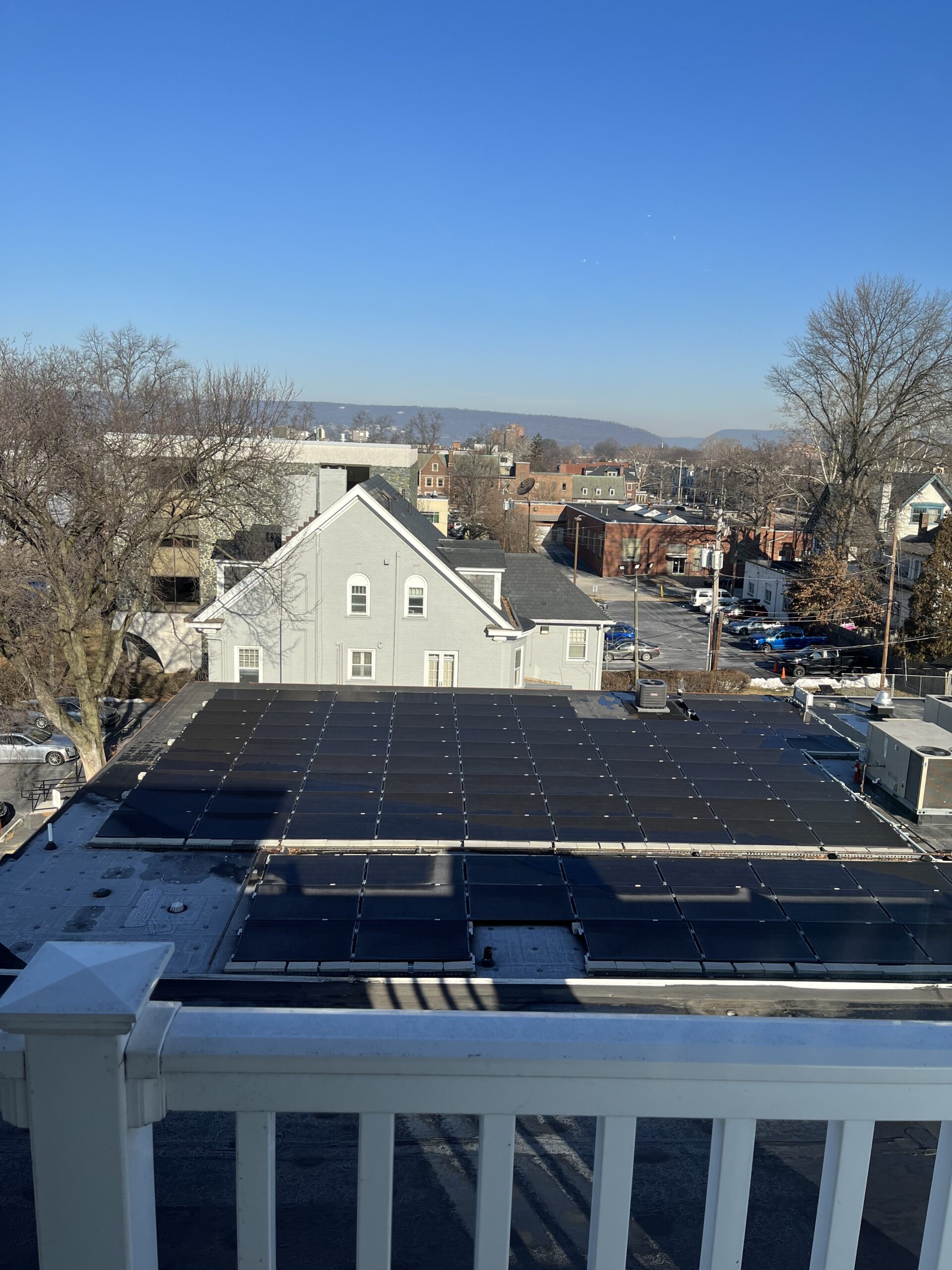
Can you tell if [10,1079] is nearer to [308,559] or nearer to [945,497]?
[308,559]

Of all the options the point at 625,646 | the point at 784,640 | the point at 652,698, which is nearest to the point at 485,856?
the point at 652,698

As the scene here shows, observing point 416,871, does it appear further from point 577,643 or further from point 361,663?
point 577,643

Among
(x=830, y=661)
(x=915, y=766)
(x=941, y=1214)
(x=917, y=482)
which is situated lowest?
(x=830, y=661)

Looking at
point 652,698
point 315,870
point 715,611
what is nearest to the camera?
point 315,870

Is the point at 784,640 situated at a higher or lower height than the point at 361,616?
lower

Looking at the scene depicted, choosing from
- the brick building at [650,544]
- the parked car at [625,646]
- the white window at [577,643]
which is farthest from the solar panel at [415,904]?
the brick building at [650,544]

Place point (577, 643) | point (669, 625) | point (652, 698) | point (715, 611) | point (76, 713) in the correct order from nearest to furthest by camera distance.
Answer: point (652, 698) → point (76, 713) → point (577, 643) → point (715, 611) → point (669, 625)

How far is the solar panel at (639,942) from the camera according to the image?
26.4ft

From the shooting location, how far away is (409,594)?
23656 mm

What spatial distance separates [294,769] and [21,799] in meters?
13.1

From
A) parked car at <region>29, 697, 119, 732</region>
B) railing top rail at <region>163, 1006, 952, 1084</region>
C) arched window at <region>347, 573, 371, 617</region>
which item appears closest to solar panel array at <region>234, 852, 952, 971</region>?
railing top rail at <region>163, 1006, 952, 1084</region>

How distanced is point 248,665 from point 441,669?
5.08 meters

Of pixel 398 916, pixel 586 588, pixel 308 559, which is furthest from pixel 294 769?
pixel 586 588

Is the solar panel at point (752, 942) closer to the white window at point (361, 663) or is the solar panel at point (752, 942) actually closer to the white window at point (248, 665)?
the white window at point (361, 663)
